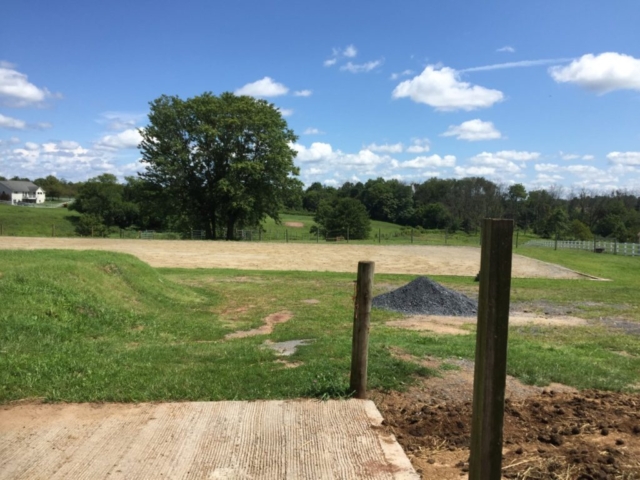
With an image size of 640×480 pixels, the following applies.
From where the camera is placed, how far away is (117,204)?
271 ft

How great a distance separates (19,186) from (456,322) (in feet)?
529

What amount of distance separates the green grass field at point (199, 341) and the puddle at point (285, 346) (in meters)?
0.18

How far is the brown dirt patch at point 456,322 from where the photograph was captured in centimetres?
1084

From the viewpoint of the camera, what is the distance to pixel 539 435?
3951mm

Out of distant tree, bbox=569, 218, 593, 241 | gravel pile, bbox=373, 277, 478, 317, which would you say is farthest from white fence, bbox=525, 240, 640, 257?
gravel pile, bbox=373, 277, 478, 317

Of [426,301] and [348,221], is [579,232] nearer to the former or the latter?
[348,221]

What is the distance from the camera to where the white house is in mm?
143250

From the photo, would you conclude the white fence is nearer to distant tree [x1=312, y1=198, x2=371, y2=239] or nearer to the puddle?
distant tree [x1=312, y1=198, x2=371, y2=239]

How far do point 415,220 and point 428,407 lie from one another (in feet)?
340

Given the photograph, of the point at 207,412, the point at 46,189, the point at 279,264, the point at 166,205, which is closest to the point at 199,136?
the point at 166,205

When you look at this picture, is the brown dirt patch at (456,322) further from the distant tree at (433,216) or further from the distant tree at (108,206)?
the distant tree at (433,216)

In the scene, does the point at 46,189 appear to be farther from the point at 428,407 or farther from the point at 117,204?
the point at 428,407

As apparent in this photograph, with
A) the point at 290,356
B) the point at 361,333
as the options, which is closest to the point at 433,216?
the point at 290,356

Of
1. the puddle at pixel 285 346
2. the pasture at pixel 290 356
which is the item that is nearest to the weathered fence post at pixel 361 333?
the pasture at pixel 290 356
